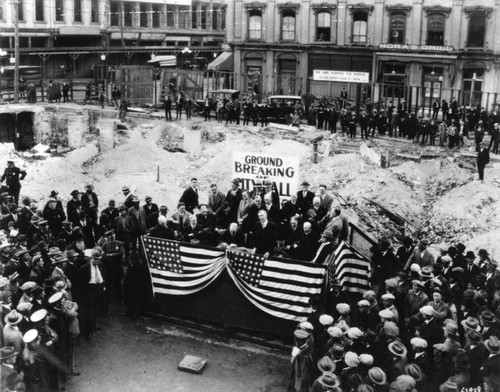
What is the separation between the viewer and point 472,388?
866 cm

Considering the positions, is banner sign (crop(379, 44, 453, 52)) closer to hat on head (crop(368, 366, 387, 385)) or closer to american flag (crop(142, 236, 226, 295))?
american flag (crop(142, 236, 226, 295))


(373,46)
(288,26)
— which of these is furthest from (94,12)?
(373,46)

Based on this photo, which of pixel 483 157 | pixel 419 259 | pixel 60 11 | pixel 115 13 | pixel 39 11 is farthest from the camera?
pixel 115 13

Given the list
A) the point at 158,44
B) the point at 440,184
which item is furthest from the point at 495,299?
the point at 158,44

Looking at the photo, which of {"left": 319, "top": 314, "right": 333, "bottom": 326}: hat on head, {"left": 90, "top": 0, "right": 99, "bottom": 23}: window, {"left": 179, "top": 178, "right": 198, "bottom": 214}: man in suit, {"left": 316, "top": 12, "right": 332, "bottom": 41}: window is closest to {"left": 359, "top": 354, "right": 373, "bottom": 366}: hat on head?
{"left": 319, "top": 314, "right": 333, "bottom": 326}: hat on head

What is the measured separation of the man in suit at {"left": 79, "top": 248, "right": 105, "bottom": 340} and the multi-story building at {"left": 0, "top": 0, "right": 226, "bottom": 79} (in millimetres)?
29098

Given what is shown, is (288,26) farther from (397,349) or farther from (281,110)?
(397,349)

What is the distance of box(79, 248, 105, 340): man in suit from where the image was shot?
12.3 metres

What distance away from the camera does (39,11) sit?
49.7 m

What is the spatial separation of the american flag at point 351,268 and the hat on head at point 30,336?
19.5ft

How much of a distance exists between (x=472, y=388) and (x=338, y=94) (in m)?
35.4

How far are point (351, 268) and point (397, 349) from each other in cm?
414

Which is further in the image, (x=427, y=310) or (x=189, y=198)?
(x=189, y=198)

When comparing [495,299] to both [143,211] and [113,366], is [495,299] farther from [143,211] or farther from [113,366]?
[143,211]
